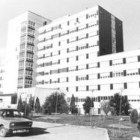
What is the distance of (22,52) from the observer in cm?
6838

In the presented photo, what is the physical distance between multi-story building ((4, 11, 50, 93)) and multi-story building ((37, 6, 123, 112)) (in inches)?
138

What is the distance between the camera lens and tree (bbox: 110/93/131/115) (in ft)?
136

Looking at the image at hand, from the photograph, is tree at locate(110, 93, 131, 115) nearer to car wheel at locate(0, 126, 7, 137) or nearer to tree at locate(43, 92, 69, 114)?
tree at locate(43, 92, 69, 114)

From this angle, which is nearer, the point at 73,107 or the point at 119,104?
the point at 119,104

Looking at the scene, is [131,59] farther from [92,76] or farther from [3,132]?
[3,132]

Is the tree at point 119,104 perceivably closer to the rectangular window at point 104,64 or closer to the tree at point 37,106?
the rectangular window at point 104,64

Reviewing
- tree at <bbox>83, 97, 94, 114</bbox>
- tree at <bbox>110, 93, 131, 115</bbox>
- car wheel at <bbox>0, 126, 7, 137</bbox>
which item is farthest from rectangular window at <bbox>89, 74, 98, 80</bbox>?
car wheel at <bbox>0, 126, 7, 137</bbox>

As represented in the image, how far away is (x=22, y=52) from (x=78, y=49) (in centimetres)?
2182

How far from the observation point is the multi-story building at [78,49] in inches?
2068

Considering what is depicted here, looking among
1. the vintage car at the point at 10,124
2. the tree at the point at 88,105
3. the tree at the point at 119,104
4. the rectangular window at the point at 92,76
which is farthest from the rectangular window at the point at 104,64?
the vintage car at the point at 10,124

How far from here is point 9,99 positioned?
201ft

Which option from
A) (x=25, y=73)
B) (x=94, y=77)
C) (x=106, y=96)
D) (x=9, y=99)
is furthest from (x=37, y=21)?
(x=106, y=96)

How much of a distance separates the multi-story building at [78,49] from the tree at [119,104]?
312 inches

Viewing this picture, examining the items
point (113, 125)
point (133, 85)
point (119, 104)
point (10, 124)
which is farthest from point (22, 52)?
point (10, 124)
